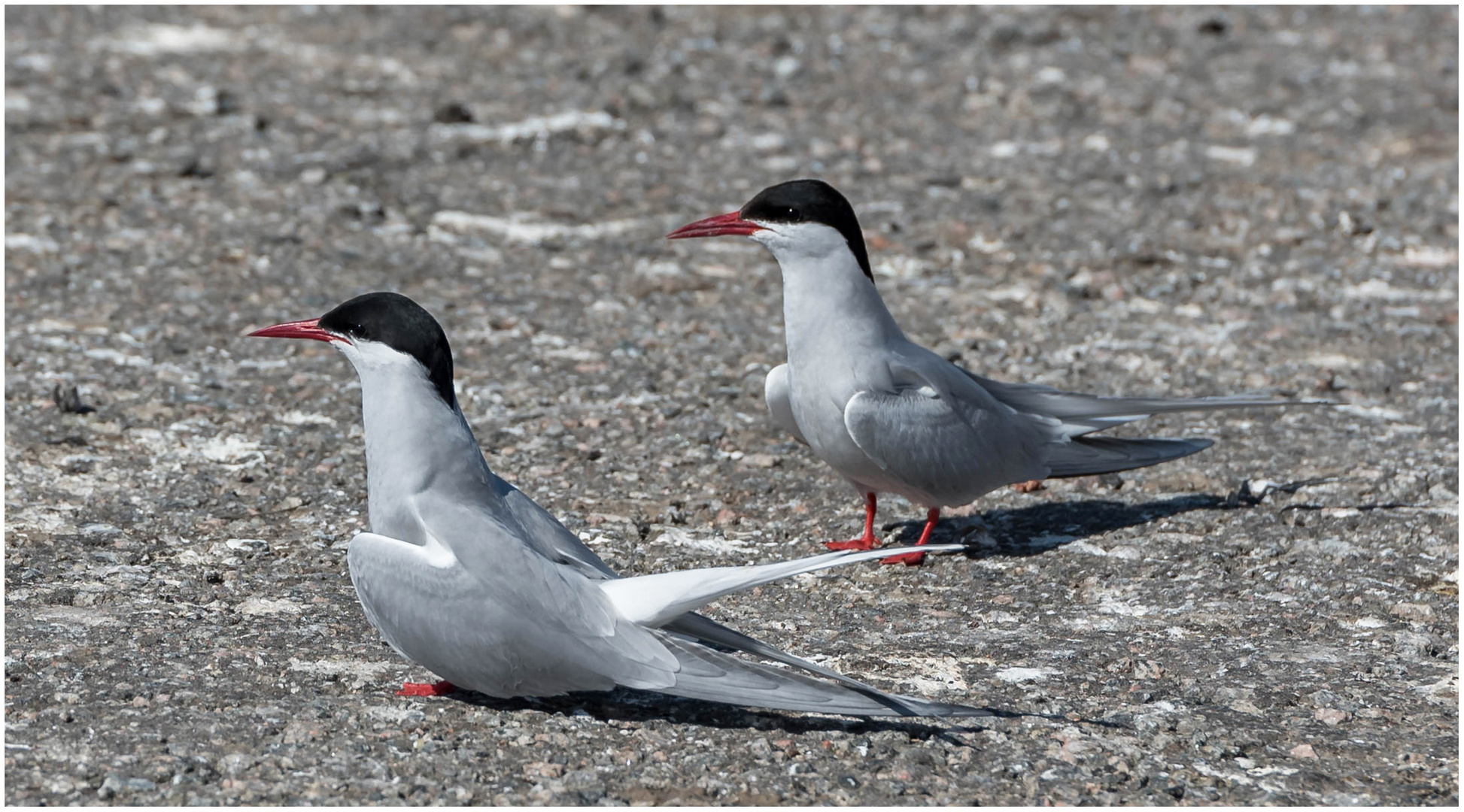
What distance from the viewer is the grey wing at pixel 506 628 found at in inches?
132

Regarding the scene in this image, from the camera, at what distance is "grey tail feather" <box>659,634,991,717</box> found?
10.6 feet

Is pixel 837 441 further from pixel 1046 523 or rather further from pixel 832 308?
pixel 1046 523

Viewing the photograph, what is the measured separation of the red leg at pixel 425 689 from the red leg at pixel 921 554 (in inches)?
59.7

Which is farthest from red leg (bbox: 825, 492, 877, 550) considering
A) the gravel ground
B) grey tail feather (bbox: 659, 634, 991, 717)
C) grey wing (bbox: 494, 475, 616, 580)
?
grey tail feather (bbox: 659, 634, 991, 717)

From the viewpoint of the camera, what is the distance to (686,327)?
6.61 meters

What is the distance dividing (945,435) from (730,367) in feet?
5.77

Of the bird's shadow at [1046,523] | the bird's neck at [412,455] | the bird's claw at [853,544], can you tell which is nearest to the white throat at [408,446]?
the bird's neck at [412,455]

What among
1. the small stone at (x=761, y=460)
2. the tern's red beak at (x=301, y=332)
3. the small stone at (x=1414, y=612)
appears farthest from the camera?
the small stone at (x=761, y=460)

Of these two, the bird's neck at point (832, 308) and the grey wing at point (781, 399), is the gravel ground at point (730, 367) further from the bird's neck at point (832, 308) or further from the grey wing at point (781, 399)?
the bird's neck at point (832, 308)

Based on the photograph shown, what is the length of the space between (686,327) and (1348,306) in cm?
293

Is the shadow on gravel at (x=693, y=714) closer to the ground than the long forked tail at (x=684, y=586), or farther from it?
closer to the ground

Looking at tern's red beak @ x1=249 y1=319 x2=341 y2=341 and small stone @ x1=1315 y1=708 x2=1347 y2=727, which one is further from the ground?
tern's red beak @ x1=249 y1=319 x2=341 y2=341

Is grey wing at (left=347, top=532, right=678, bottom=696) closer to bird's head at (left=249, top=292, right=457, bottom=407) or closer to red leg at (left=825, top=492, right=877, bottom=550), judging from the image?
bird's head at (left=249, top=292, right=457, bottom=407)

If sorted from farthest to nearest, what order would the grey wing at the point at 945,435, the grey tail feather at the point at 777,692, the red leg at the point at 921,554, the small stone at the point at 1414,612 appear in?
the red leg at the point at 921,554, the grey wing at the point at 945,435, the small stone at the point at 1414,612, the grey tail feather at the point at 777,692
